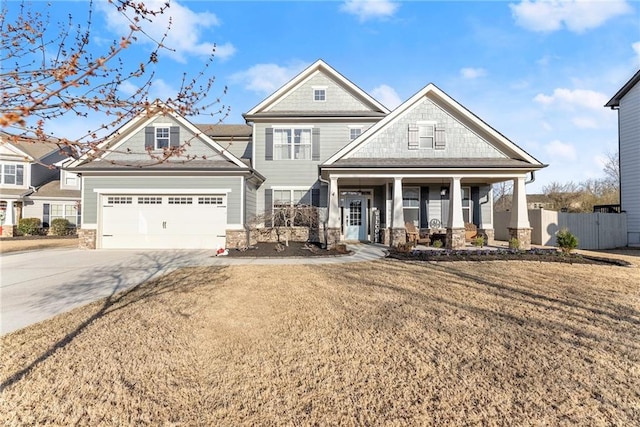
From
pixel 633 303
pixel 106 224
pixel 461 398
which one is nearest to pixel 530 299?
pixel 633 303

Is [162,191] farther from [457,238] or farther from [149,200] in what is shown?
[457,238]

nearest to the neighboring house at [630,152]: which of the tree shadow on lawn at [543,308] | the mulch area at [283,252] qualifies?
the tree shadow on lawn at [543,308]

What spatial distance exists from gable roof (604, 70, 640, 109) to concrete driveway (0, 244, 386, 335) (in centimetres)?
1542

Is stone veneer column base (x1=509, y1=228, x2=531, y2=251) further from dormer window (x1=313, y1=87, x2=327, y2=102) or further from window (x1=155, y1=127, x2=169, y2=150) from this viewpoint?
window (x1=155, y1=127, x2=169, y2=150)

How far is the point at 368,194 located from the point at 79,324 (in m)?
14.3

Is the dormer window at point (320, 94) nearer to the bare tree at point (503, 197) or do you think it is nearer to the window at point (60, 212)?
the window at point (60, 212)

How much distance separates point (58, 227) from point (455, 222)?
25.9 meters

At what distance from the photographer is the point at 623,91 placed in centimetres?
1639

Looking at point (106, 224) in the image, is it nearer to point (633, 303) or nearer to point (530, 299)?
point (530, 299)

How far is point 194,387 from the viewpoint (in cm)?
314

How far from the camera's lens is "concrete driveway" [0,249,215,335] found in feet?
19.0

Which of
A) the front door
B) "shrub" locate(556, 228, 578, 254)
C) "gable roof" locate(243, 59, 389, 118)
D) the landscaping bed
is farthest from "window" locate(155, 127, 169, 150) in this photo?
"shrub" locate(556, 228, 578, 254)

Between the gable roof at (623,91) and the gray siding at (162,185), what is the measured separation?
65.5 ft

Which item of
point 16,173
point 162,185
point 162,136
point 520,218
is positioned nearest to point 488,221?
point 520,218
